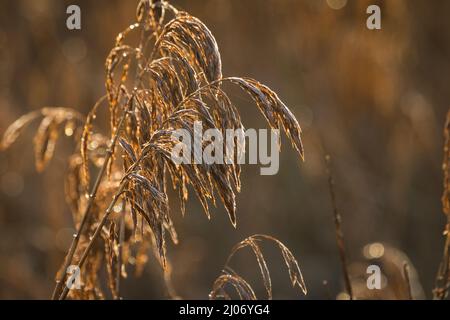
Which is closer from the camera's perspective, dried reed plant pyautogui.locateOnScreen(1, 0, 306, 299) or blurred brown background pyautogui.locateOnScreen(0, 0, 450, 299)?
dried reed plant pyautogui.locateOnScreen(1, 0, 306, 299)

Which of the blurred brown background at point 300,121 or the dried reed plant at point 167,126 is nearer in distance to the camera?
the dried reed plant at point 167,126

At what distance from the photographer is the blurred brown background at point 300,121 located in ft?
11.4

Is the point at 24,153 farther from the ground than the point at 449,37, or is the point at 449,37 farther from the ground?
the point at 449,37

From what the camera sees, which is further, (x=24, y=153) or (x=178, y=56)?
(x=24, y=153)

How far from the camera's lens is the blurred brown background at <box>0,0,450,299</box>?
3.49 meters

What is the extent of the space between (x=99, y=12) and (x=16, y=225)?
1.31 metres

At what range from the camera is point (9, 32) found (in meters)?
4.03

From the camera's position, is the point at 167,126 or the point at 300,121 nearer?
the point at 167,126

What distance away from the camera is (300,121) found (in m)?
3.63

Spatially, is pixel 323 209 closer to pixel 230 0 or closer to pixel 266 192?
pixel 266 192
